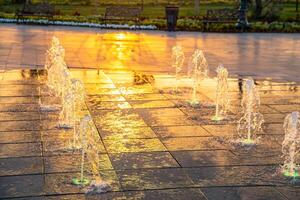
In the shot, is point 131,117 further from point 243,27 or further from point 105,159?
point 243,27

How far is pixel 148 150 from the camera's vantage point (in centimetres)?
746

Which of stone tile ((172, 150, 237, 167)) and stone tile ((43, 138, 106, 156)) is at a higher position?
stone tile ((43, 138, 106, 156))

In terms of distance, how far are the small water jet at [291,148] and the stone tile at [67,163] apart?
1950mm

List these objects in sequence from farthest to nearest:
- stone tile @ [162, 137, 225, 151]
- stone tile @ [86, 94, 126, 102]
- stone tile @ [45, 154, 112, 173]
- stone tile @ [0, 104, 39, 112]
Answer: stone tile @ [86, 94, 126, 102]
stone tile @ [0, 104, 39, 112]
stone tile @ [162, 137, 225, 151]
stone tile @ [45, 154, 112, 173]

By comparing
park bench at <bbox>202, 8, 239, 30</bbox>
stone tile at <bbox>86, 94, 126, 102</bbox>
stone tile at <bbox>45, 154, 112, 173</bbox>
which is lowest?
stone tile at <bbox>45, 154, 112, 173</bbox>

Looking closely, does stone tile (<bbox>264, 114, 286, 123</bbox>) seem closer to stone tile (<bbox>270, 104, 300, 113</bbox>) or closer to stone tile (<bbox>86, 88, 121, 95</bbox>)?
stone tile (<bbox>270, 104, 300, 113</bbox>)

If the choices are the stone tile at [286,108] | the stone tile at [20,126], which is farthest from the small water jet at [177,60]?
the stone tile at [20,126]

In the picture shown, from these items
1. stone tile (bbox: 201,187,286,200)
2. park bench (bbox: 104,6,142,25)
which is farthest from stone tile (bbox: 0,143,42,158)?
park bench (bbox: 104,6,142,25)

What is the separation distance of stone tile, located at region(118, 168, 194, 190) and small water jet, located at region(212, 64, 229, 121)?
8.92 ft

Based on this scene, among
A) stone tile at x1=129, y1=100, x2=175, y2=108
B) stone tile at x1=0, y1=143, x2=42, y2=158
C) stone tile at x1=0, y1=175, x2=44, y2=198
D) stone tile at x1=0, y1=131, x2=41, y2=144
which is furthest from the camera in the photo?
stone tile at x1=129, y1=100, x2=175, y2=108

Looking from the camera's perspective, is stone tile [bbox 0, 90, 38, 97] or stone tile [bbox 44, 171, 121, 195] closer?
stone tile [bbox 44, 171, 121, 195]

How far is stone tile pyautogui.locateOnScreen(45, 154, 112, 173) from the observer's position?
666cm

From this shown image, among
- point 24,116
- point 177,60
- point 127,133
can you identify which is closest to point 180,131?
point 127,133

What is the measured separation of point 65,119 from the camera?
891 cm
